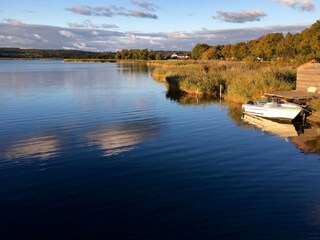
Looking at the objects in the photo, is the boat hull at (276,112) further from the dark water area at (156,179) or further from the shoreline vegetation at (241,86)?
the shoreline vegetation at (241,86)

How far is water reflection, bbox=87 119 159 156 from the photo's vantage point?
65.2 ft

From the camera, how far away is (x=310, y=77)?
106 ft

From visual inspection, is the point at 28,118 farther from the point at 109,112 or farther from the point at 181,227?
the point at 181,227

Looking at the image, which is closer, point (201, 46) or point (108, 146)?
point (108, 146)

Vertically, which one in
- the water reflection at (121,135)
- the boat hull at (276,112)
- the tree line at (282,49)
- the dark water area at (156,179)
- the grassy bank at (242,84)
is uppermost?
the tree line at (282,49)

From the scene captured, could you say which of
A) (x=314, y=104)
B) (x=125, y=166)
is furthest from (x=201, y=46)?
(x=125, y=166)

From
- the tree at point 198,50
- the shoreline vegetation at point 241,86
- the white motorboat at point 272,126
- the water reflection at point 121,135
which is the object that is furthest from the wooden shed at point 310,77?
the tree at point 198,50

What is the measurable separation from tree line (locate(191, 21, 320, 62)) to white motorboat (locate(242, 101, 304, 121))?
36.2m

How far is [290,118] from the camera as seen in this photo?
88.9 ft

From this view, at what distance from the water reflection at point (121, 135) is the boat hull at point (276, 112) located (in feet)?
26.9

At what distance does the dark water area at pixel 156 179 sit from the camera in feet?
34.6

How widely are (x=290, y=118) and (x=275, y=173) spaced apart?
1285 centimetres

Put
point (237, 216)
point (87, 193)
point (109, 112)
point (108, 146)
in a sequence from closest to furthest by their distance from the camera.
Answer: point (237, 216), point (87, 193), point (108, 146), point (109, 112)

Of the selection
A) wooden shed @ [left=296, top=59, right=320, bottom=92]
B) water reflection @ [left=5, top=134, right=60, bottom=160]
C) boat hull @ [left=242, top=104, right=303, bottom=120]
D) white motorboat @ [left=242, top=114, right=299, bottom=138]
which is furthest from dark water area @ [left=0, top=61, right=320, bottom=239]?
wooden shed @ [left=296, top=59, right=320, bottom=92]
